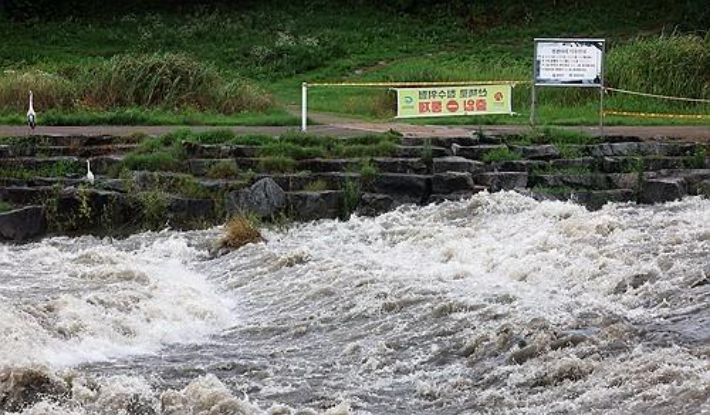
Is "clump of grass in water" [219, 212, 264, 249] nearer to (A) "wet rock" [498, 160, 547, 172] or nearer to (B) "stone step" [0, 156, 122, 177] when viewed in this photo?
(B) "stone step" [0, 156, 122, 177]

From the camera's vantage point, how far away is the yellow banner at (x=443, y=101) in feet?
68.1

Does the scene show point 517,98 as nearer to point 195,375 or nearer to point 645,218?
point 645,218

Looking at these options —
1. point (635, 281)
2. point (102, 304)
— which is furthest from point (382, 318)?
point (102, 304)

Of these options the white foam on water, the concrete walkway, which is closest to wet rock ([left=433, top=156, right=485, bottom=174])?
the concrete walkway

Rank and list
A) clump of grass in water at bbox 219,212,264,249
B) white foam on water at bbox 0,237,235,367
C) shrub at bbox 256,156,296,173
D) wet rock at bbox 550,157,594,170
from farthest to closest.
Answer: shrub at bbox 256,156,296,173 → wet rock at bbox 550,157,594,170 → clump of grass in water at bbox 219,212,264,249 → white foam on water at bbox 0,237,235,367

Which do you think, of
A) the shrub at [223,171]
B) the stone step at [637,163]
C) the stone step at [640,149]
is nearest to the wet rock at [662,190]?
the stone step at [637,163]

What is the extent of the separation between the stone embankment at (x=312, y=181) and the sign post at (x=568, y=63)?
1478mm

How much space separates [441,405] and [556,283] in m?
3.53

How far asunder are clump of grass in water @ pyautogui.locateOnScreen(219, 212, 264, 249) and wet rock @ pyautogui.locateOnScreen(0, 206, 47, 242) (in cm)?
276

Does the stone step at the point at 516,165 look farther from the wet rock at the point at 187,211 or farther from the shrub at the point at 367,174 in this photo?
the wet rock at the point at 187,211

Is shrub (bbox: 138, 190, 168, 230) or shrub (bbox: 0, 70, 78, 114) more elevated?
shrub (bbox: 0, 70, 78, 114)

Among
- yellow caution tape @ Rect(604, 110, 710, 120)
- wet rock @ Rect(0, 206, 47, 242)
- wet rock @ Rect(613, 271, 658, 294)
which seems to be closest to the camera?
wet rock @ Rect(613, 271, 658, 294)

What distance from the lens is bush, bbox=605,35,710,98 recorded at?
2280cm

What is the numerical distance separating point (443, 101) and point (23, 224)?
8.17 m
